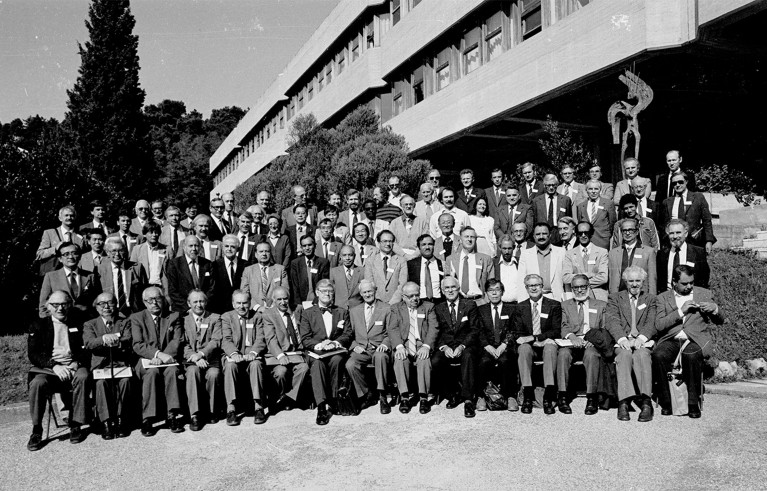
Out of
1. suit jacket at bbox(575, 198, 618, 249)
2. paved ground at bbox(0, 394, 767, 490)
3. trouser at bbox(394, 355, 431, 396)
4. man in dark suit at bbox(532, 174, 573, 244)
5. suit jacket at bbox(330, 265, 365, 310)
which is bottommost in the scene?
paved ground at bbox(0, 394, 767, 490)

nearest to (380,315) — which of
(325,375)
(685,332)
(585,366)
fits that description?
(325,375)

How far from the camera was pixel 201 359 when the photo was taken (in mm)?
6754

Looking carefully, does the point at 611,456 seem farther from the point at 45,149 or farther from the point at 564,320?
the point at 45,149

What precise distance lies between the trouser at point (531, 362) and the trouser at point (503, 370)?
3.3 inches

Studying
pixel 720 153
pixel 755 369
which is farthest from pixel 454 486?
pixel 720 153

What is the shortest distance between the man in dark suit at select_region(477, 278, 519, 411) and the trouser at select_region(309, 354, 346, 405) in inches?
62.2

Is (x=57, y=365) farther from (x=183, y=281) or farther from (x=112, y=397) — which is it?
(x=183, y=281)

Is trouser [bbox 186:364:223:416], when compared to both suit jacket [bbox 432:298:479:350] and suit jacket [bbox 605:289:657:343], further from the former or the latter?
suit jacket [bbox 605:289:657:343]

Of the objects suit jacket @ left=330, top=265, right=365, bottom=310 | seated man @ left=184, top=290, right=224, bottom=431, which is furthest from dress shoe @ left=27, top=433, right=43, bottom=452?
suit jacket @ left=330, top=265, right=365, bottom=310

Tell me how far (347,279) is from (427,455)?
328 centimetres

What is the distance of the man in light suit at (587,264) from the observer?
7449 millimetres

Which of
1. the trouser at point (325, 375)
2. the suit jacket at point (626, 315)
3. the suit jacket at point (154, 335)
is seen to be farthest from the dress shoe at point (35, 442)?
the suit jacket at point (626, 315)

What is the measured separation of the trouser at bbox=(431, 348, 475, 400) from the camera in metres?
6.70

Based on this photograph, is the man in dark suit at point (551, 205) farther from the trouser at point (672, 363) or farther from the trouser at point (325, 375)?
the trouser at point (325, 375)
